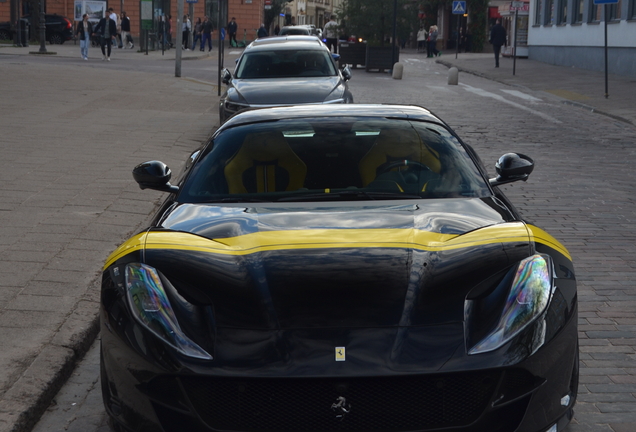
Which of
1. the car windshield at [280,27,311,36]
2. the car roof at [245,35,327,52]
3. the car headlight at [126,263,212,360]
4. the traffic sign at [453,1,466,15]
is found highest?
the traffic sign at [453,1,466,15]

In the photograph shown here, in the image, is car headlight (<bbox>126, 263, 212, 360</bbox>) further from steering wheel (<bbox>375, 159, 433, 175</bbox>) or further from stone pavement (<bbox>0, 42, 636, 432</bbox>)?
steering wheel (<bbox>375, 159, 433, 175</bbox>)

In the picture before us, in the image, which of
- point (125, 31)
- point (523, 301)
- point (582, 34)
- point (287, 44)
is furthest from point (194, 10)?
point (523, 301)

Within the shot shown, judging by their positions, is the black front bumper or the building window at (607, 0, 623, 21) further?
the building window at (607, 0, 623, 21)

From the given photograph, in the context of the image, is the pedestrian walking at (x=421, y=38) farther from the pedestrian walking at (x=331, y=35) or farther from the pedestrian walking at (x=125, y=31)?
the pedestrian walking at (x=125, y=31)

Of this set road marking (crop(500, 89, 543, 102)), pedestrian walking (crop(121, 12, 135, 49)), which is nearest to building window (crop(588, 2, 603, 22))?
road marking (crop(500, 89, 543, 102))

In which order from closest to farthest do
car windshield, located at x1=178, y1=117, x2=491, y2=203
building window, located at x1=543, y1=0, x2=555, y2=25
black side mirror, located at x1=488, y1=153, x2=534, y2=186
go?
car windshield, located at x1=178, y1=117, x2=491, y2=203
black side mirror, located at x1=488, y1=153, x2=534, y2=186
building window, located at x1=543, y1=0, x2=555, y2=25

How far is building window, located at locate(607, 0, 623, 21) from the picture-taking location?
3329 centimetres

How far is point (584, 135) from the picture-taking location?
52.4ft

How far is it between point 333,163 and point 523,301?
5.40 feet

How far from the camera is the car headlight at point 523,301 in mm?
3088

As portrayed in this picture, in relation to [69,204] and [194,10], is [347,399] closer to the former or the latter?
[69,204]

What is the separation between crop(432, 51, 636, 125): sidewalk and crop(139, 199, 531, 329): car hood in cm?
1568

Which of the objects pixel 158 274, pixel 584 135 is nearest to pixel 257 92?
pixel 584 135

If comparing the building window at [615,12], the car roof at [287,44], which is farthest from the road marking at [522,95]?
the building window at [615,12]
